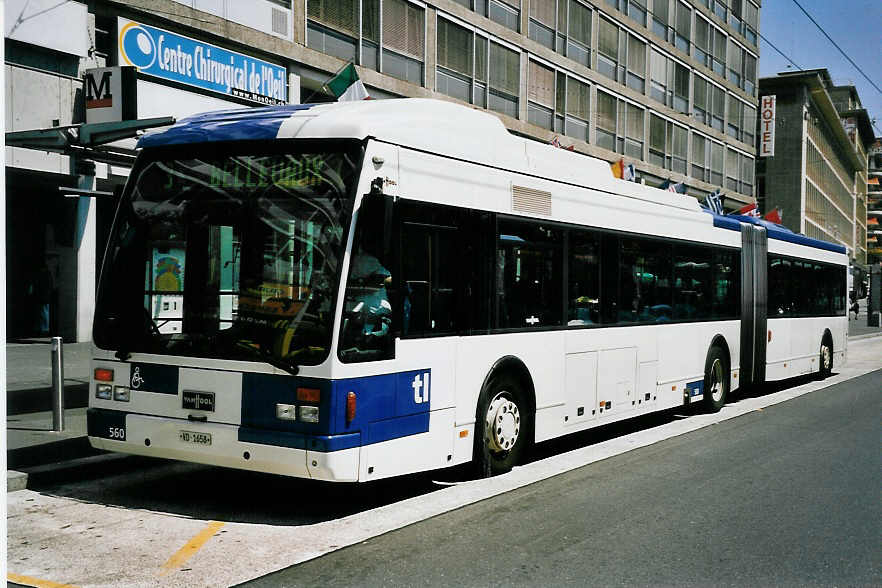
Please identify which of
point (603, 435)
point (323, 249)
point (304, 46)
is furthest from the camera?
point (304, 46)

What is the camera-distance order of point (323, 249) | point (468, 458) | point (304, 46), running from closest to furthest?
point (323, 249) → point (468, 458) → point (304, 46)

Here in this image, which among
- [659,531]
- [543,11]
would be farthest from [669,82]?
[659,531]

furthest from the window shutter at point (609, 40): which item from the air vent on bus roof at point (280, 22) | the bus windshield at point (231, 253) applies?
the bus windshield at point (231, 253)

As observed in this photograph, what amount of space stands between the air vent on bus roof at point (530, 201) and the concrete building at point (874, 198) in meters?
139

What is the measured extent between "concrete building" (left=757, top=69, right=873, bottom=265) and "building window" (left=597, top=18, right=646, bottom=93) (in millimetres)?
21885

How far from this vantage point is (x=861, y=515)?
22.3 ft

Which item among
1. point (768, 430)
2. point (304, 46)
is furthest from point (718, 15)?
point (768, 430)

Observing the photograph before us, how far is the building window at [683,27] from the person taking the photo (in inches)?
1679

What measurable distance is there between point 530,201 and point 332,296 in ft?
9.68

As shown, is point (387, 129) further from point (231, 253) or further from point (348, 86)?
point (348, 86)

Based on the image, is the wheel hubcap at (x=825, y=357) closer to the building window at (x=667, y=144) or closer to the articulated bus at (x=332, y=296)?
the articulated bus at (x=332, y=296)

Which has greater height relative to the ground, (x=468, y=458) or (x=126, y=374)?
(x=126, y=374)

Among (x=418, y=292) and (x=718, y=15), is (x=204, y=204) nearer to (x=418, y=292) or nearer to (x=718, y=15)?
(x=418, y=292)

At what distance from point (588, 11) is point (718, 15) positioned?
1685cm
